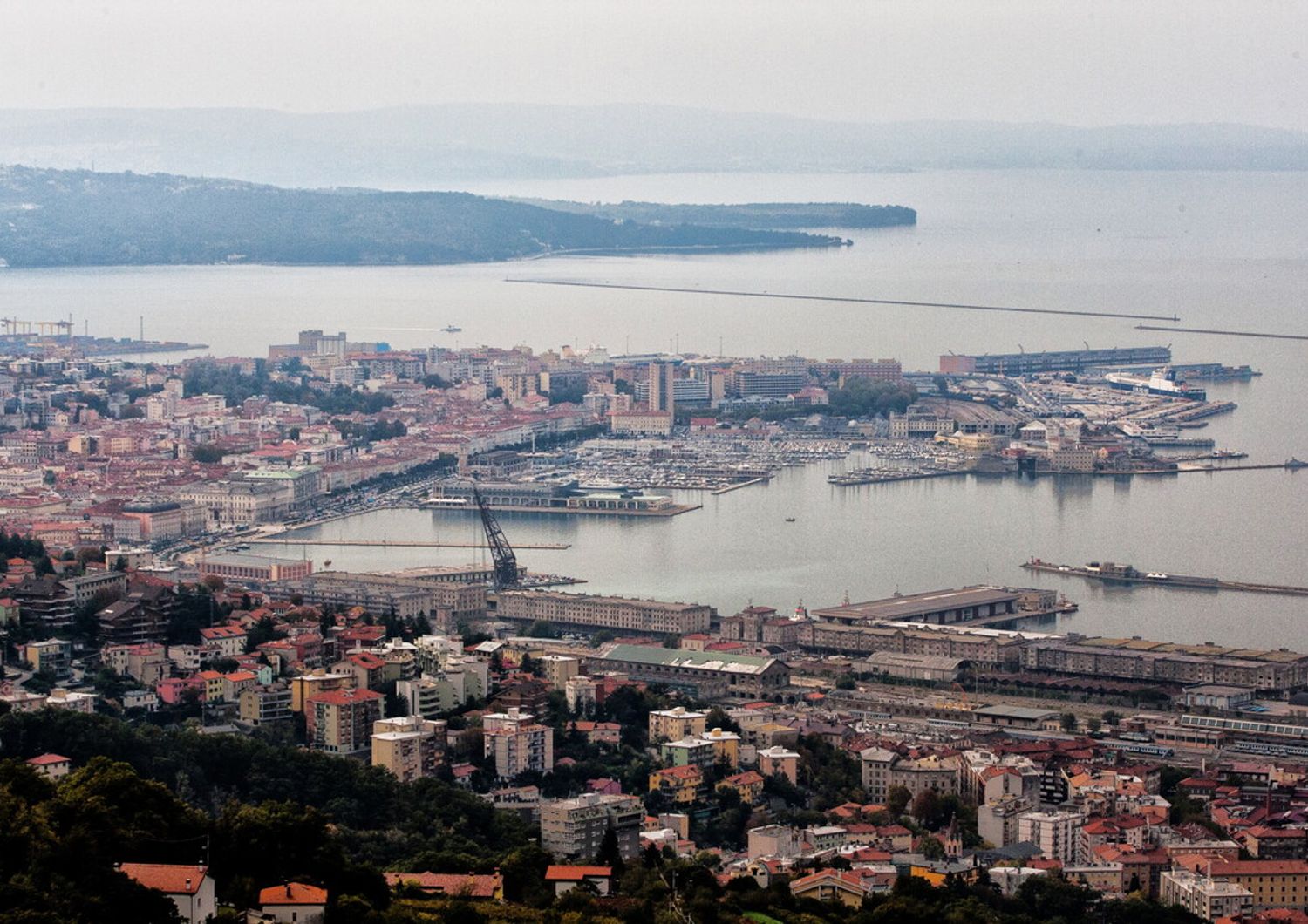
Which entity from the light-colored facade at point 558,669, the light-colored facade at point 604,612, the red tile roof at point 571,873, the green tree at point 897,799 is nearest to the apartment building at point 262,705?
the light-colored facade at point 558,669

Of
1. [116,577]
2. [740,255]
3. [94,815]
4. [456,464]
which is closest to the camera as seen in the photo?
[94,815]

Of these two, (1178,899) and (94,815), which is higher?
(94,815)

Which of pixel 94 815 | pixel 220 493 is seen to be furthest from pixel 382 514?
pixel 94 815

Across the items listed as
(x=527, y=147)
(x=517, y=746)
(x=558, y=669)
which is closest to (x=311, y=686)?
(x=517, y=746)

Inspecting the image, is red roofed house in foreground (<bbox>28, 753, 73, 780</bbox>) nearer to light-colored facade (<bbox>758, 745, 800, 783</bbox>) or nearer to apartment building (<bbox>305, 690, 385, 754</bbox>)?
apartment building (<bbox>305, 690, 385, 754</bbox>)

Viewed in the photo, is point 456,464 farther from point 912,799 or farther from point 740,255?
point 740,255

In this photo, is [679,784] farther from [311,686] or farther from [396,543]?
[396,543]

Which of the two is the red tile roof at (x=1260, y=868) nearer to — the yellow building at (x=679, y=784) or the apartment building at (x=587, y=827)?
the apartment building at (x=587, y=827)

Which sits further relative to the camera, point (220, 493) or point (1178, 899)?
point (220, 493)
